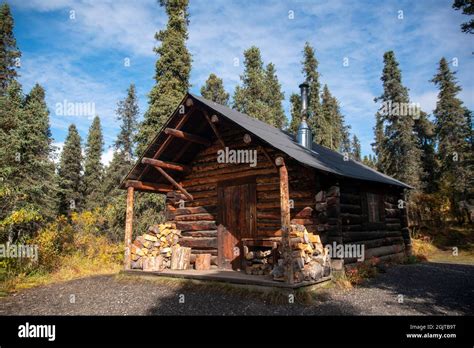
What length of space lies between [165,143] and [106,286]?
4.97 meters

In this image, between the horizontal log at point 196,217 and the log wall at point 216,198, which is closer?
the log wall at point 216,198

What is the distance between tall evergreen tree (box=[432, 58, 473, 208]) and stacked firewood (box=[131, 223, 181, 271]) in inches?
933

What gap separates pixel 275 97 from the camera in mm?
40125

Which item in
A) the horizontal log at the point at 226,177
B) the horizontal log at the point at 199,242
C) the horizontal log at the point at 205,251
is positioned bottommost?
the horizontal log at the point at 205,251

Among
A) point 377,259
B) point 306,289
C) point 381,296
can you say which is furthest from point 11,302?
point 377,259

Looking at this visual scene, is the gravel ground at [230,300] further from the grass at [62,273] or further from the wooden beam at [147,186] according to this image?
the wooden beam at [147,186]

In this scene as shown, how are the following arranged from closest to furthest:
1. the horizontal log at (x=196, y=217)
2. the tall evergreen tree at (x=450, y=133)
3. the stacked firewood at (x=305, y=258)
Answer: the stacked firewood at (x=305, y=258), the horizontal log at (x=196, y=217), the tall evergreen tree at (x=450, y=133)

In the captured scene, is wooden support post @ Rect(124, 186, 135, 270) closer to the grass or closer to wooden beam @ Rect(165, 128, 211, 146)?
the grass

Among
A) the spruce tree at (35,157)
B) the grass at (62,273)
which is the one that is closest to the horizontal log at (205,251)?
the grass at (62,273)

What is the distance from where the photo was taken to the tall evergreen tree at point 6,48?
22.9 m

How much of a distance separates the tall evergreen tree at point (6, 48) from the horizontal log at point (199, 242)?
66.0 ft

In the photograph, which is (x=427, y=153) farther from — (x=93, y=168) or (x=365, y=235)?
(x=93, y=168)
